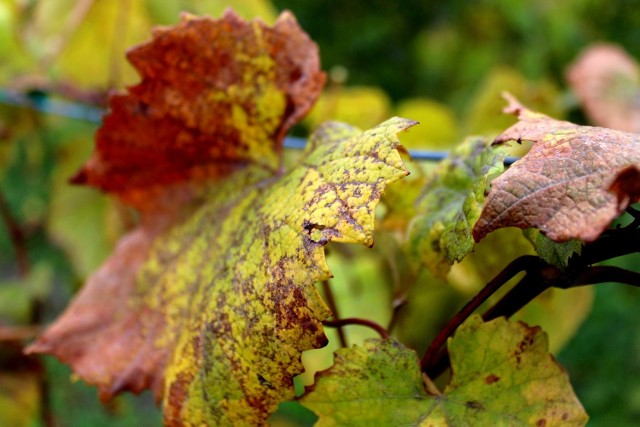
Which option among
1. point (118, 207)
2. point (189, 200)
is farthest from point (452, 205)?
point (118, 207)

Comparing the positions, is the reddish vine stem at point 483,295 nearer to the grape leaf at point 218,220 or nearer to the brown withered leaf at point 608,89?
the grape leaf at point 218,220

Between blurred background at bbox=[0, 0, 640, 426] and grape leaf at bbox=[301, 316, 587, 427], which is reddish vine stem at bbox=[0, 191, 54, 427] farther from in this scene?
grape leaf at bbox=[301, 316, 587, 427]

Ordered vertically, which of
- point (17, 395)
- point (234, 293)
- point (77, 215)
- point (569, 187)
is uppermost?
point (569, 187)

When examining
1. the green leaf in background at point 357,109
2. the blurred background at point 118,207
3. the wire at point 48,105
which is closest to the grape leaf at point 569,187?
the blurred background at point 118,207

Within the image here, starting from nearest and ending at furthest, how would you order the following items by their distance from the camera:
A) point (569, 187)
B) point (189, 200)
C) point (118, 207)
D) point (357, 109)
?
1. point (569, 187)
2. point (189, 200)
3. point (118, 207)
4. point (357, 109)

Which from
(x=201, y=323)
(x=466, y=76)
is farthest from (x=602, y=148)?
(x=466, y=76)

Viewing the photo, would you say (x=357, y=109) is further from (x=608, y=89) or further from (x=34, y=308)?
(x=34, y=308)

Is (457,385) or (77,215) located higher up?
(457,385)

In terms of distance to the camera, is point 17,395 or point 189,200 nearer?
point 189,200

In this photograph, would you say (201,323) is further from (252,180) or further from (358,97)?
(358,97)
